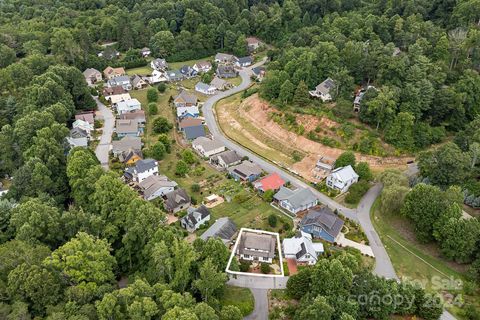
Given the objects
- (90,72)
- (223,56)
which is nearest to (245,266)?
(90,72)

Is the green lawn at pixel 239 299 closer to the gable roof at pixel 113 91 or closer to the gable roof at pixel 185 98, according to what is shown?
the gable roof at pixel 185 98

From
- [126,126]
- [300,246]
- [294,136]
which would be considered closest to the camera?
[300,246]

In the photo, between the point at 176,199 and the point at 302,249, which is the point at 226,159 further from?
the point at 302,249

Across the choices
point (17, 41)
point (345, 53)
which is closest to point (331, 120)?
point (345, 53)

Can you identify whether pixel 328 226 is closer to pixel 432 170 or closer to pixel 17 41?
pixel 432 170

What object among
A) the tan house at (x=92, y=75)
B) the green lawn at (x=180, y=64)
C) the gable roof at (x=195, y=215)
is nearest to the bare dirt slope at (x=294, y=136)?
the gable roof at (x=195, y=215)
